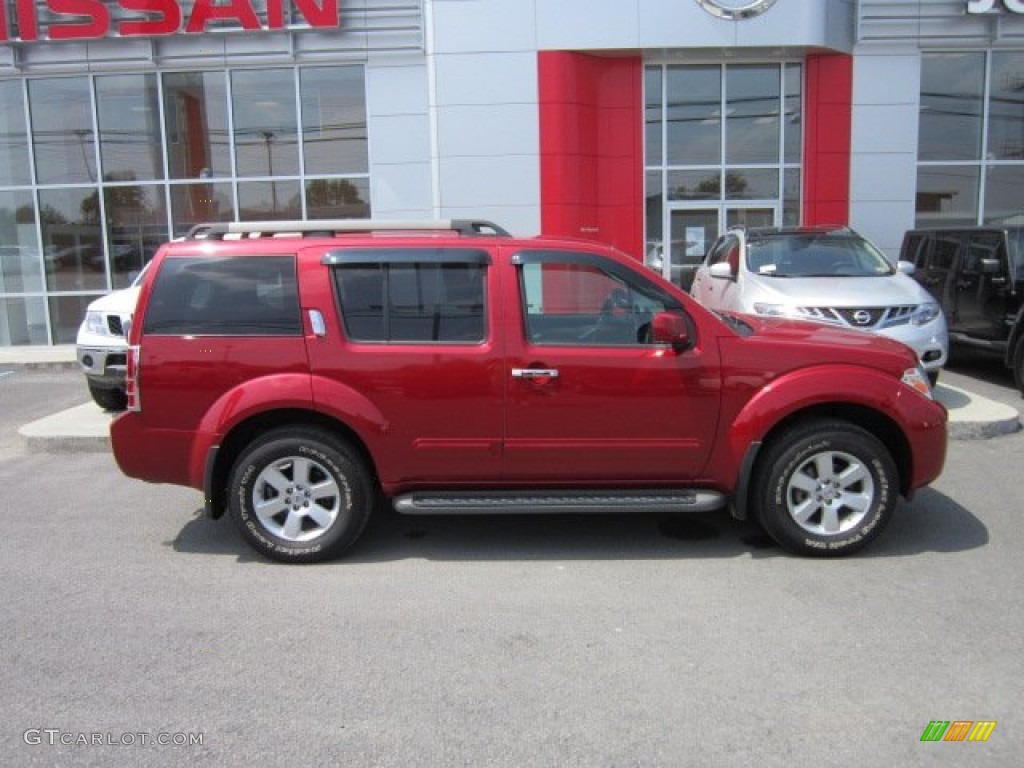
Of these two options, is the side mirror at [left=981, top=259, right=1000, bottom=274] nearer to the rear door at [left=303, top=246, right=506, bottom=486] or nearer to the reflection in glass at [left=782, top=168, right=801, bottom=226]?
the reflection in glass at [left=782, top=168, right=801, bottom=226]

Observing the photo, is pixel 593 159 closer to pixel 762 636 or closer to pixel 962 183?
pixel 962 183

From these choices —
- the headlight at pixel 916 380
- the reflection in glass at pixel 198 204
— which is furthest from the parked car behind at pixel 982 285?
the reflection in glass at pixel 198 204

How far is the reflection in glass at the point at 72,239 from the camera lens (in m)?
15.8

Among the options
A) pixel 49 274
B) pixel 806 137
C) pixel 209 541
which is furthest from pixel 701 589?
pixel 49 274

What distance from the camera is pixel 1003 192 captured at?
51.5ft

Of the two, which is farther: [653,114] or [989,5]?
[653,114]

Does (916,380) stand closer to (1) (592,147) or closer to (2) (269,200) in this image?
(1) (592,147)

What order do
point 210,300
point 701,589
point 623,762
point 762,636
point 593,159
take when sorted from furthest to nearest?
point 593,159 → point 210,300 → point 701,589 → point 762,636 → point 623,762

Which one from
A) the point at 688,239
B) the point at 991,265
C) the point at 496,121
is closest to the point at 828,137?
the point at 688,239

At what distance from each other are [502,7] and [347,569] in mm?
11965

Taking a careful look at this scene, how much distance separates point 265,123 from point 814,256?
33.9 feet

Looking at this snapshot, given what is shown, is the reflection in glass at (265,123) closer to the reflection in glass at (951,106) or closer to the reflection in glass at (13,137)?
the reflection in glass at (13,137)

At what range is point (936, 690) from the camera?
11.1 feet

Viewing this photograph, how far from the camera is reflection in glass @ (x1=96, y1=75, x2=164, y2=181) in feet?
49.9
